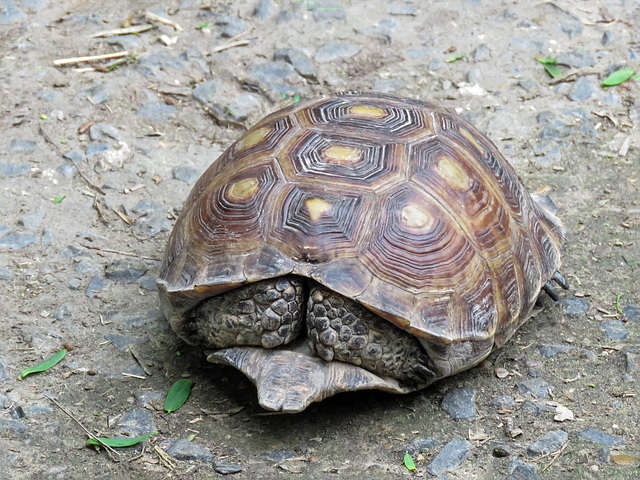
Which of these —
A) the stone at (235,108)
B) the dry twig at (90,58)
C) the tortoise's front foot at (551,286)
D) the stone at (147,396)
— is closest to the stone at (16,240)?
the stone at (147,396)

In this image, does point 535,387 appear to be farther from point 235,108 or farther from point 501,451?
point 235,108

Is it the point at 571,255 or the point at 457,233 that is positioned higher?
the point at 457,233

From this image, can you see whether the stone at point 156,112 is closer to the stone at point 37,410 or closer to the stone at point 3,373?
the stone at point 3,373

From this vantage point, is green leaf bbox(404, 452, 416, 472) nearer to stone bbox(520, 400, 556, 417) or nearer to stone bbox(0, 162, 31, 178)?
stone bbox(520, 400, 556, 417)

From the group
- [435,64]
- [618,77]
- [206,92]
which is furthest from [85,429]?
[618,77]

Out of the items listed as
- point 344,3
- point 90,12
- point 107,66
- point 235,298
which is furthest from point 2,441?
point 344,3

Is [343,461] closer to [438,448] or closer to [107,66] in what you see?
[438,448]
